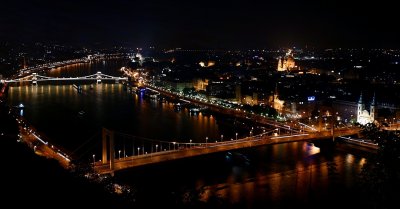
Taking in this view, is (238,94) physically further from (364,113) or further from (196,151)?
(196,151)

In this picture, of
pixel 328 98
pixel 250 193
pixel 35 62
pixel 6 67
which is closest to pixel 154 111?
pixel 328 98


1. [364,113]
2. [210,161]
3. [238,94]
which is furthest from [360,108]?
[210,161]

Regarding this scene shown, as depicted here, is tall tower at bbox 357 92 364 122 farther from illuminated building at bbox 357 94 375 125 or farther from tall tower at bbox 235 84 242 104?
tall tower at bbox 235 84 242 104

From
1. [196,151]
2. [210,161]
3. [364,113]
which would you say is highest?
[196,151]

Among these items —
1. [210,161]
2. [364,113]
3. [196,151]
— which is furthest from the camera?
[364,113]

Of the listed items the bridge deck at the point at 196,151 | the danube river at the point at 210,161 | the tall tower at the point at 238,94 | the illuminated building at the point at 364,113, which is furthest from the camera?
the tall tower at the point at 238,94

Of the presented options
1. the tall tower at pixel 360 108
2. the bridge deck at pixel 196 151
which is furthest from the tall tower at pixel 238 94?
the bridge deck at pixel 196 151

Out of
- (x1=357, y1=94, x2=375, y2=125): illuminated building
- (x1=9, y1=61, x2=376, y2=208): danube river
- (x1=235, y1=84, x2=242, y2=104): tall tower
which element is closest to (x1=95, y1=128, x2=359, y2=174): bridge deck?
(x1=9, y1=61, x2=376, y2=208): danube river

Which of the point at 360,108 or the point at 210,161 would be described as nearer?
the point at 210,161

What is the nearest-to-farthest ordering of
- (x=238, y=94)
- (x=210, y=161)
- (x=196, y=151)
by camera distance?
(x=196, y=151) < (x=210, y=161) < (x=238, y=94)

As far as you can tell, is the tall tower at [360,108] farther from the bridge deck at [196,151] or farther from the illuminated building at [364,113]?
the bridge deck at [196,151]
